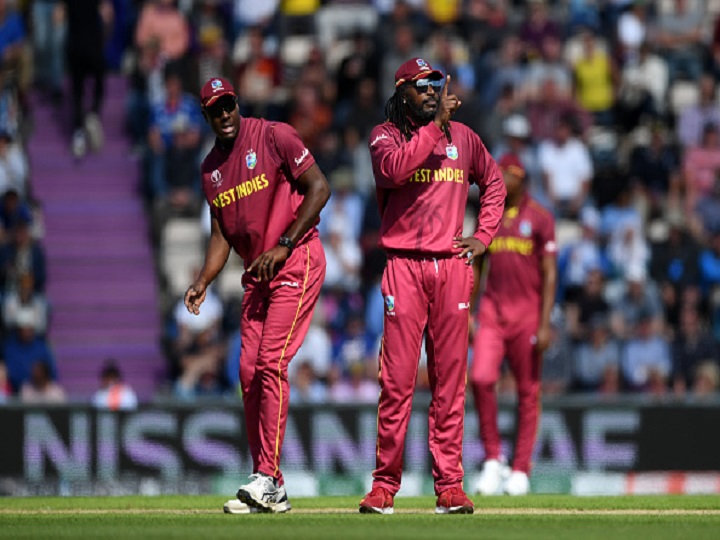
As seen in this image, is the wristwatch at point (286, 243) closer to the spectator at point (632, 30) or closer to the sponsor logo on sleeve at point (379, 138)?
the sponsor logo on sleeve at point (379, 138)

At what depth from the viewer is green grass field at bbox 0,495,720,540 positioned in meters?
9.63

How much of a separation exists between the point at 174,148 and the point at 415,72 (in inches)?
429

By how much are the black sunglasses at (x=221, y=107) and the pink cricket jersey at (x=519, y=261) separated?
4199mm

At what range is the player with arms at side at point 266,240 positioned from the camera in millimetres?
11281

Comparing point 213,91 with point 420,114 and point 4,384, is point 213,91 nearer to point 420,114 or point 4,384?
point 420,114

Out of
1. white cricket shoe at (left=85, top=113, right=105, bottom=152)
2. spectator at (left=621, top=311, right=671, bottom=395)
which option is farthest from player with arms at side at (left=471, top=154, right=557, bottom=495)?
white cricket shoe at (left=85, top=113, right=105, bottom=152)

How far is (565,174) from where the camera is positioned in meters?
22.1

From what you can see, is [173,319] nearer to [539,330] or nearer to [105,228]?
[105,228]

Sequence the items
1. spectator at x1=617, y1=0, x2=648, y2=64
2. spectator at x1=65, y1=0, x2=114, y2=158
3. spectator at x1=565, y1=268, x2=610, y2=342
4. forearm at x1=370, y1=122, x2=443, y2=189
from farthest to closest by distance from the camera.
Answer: spectator at x1=617, y1=0, x2=648, y2=64 < spectator at x1=65, y1=0, x2=114, y2=158 < spectator at x1=565, y1=268, x2=610, y2=342 < forearm at x1=370, y1=122, x2=443, y2=189

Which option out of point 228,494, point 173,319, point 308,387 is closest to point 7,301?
point 173,319

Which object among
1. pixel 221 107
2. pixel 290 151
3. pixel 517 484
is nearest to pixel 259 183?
pixel 290 151

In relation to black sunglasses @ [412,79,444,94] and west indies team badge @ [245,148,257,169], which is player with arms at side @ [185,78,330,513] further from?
black sunglasses @ [412,79,444,94]

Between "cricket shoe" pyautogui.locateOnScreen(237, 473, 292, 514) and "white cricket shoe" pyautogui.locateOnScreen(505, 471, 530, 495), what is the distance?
388cm

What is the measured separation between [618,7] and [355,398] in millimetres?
9129
